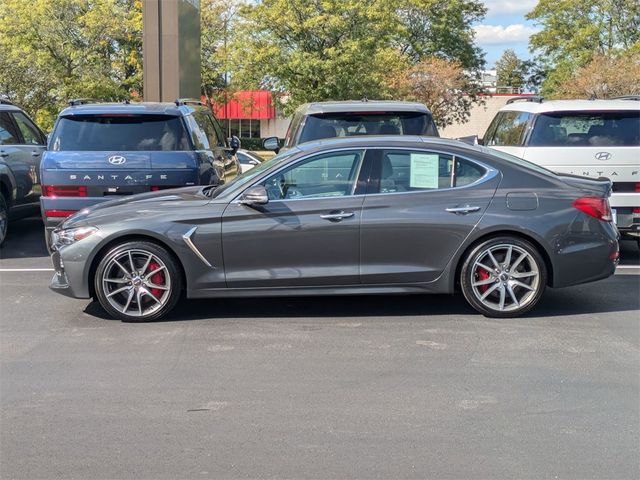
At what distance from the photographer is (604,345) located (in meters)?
6.22

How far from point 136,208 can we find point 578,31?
52631 millimetres

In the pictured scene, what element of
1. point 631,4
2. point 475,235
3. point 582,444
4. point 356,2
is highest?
point 631,4

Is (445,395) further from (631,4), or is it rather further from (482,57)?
(482,57)

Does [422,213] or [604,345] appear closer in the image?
[604,345]

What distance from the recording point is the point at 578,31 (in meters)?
54.1

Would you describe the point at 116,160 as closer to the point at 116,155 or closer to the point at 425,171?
the point at 116,155

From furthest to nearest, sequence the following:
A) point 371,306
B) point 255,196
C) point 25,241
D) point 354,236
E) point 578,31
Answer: point 578,31 → point 25,241 → point 371,306 → point 354,236 → point 255,196

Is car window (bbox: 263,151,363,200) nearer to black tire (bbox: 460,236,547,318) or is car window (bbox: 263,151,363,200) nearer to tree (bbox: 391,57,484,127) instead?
black tire (bbox: 460,236,547,318)

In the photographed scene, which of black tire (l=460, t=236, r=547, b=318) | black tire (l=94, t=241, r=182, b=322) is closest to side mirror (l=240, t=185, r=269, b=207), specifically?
black tire (l=94, t=241, r=182, b=322)

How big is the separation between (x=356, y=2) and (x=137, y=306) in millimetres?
28711

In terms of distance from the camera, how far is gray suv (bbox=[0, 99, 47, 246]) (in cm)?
1081

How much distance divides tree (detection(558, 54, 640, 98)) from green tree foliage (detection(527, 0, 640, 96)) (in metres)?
13.0

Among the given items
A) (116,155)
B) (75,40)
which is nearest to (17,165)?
(116,155)

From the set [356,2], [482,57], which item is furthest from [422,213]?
[482,57]
